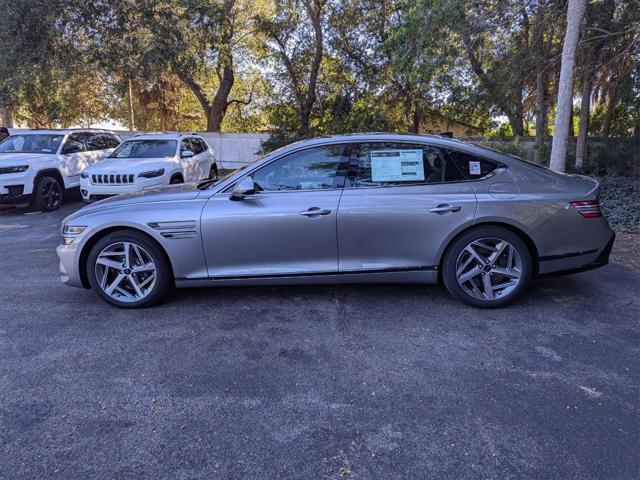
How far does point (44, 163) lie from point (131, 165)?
2.19 m

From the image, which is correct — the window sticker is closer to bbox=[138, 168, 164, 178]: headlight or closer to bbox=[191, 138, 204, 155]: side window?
bbox=[138, 168, 164, 178]: headlight

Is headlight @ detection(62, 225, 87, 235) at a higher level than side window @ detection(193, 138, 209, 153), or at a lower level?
lower

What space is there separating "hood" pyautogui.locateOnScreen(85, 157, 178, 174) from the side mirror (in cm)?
568

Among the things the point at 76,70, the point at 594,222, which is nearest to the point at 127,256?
the point at 594,222

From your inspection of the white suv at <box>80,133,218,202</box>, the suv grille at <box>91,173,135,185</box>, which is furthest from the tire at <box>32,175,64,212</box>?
the suv grille at <box>91,173,135,185</box>

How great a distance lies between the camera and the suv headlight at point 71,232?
168 inches

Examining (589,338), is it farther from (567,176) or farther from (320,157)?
(320,157)

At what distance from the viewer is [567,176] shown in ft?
14.6

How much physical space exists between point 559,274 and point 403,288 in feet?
4.69

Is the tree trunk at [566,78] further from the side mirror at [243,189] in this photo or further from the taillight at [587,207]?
the side mirror at [243,189]

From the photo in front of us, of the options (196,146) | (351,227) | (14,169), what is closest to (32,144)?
(14,169)

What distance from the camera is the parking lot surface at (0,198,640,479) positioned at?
238cm

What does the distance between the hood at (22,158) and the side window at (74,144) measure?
1.48 feet

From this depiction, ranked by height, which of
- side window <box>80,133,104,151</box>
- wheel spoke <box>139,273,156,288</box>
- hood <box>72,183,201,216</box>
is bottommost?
wheel spoke <box>139,273,156,288</box>
